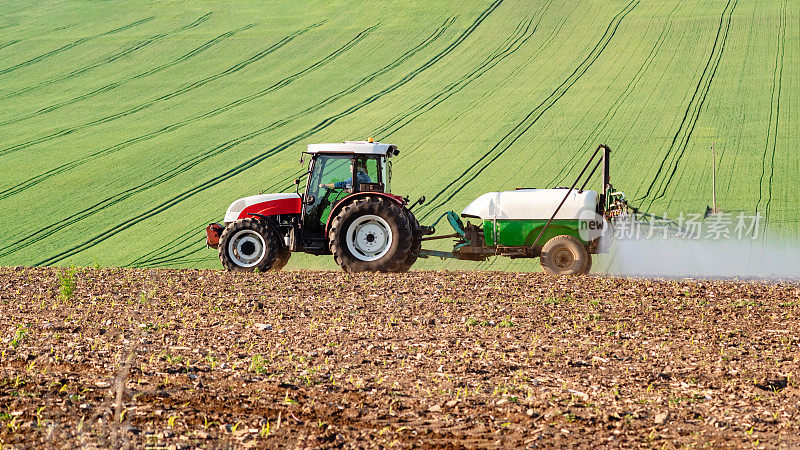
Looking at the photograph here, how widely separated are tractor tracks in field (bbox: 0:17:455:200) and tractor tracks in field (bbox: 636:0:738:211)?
12602 millimetres

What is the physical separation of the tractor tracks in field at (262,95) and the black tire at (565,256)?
17924 mm

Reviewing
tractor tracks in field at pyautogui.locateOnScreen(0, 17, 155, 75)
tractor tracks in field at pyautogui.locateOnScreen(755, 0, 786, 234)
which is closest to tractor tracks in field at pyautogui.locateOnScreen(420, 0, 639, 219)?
tractor tracks in field at pyautogui.locateOnScreen(755, 0, 786, 234)

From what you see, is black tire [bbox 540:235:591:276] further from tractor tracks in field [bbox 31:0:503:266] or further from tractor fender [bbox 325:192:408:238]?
tractor tracks in field [bbox 31:0:503:266]

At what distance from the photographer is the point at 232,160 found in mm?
27406

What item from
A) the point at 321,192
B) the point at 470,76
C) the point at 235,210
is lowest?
the point at 235,210

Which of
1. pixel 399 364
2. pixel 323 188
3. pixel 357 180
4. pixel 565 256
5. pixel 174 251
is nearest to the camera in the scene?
pixel 399 364

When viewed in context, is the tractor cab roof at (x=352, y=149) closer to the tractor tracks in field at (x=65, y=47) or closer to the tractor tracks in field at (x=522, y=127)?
the tractor tracks in field at (x=522, y=127)

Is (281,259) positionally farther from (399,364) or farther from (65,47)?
(65,47)

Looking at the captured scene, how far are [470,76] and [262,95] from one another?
867cm

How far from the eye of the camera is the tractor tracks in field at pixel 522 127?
2306 centimetres

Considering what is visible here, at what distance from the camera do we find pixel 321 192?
14781 millimetres

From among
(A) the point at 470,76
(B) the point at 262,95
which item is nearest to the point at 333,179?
(B) the point at 262,95

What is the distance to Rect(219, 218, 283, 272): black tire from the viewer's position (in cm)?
1472

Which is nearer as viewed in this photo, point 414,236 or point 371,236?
point 371,236
